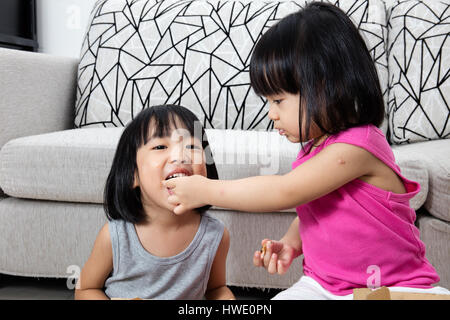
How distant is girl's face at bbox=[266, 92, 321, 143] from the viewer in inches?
27.1

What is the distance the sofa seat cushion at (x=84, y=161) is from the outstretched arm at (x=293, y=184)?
0.33 metres

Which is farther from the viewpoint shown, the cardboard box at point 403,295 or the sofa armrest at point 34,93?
the sofa armrest at point 34,93

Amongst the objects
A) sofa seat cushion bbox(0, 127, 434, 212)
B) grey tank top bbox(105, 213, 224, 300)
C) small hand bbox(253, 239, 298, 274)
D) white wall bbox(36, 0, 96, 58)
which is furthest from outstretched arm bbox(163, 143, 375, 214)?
white wall bbox(36, 0, 96, 58)

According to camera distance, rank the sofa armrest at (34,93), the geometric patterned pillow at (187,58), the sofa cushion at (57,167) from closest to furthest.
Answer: the sofa cushion at (57,167), the sofa armrest at (34,93), the geometric patterned pillow at (187,58)

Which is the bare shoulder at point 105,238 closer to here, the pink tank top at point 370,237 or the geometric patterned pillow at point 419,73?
the pink tank top at point 370,237

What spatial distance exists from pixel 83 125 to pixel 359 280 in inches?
46.2

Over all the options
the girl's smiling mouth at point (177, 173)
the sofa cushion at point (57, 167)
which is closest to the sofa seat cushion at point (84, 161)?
the sofa cushion at point (57, 167)

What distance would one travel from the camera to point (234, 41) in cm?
157

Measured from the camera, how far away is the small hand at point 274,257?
739 millimetres

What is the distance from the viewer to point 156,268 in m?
0.88

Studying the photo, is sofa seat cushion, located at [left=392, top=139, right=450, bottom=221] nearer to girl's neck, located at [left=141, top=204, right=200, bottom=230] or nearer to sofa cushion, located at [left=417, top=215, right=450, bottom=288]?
sofa cushion, located at [left=417, top=215, right=450, bottom=288]

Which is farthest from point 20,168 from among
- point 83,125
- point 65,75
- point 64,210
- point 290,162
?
point 290,162

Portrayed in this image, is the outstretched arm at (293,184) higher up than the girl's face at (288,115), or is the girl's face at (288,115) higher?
the girl's face at (288,115)

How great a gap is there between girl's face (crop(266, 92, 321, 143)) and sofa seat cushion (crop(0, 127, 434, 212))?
1.04ft
